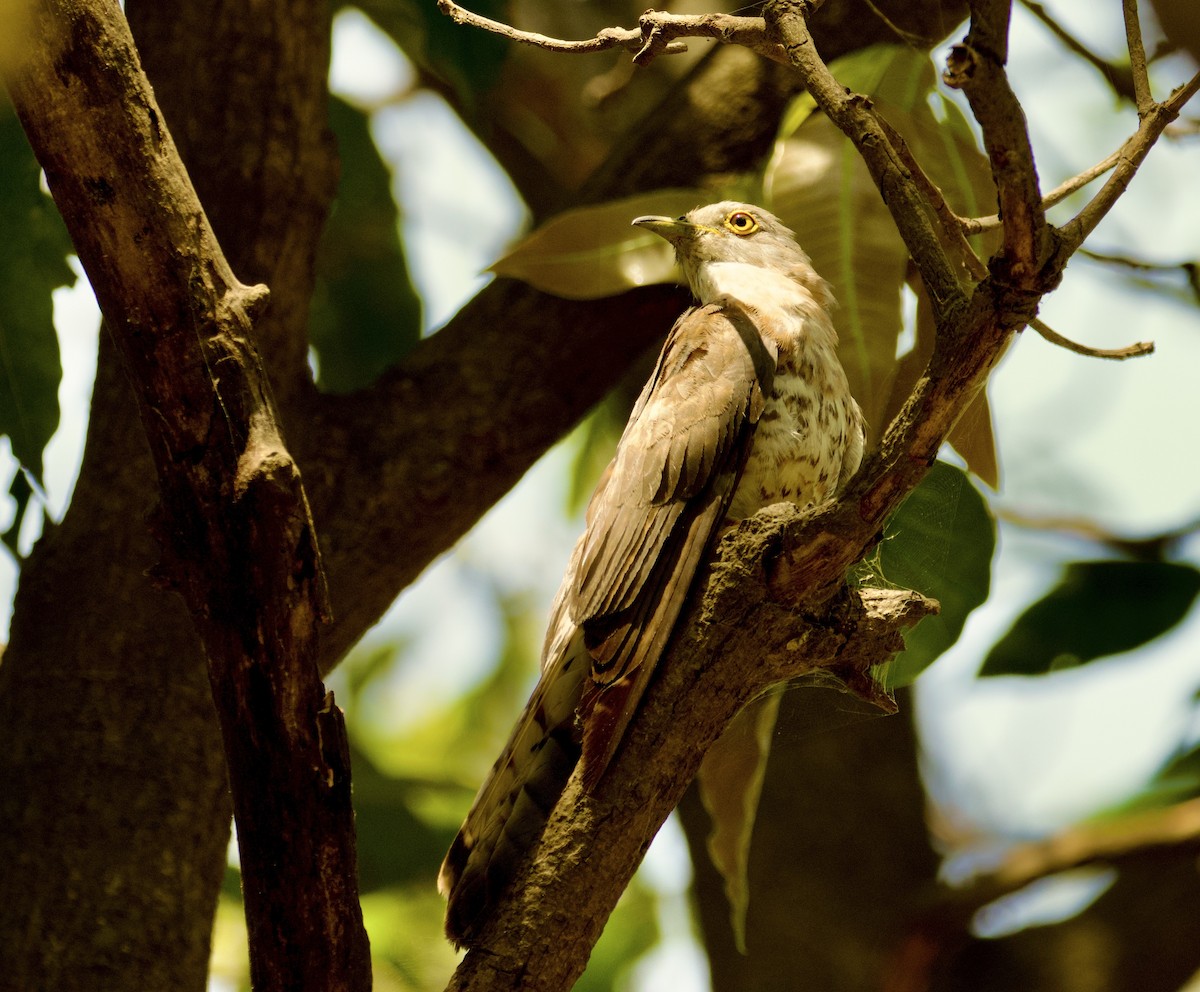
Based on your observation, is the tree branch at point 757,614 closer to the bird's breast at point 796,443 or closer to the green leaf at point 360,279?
the bird's breast at point 796,443

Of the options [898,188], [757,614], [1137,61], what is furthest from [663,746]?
[1137,61]

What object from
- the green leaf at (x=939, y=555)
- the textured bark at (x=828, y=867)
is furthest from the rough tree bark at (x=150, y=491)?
the textured bark at (x=828, y=867)

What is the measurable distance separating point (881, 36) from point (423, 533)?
2.45 meters

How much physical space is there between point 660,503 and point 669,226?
1.55 meters

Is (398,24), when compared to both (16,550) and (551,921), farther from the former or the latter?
(551,921)

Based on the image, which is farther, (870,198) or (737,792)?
(870,198)

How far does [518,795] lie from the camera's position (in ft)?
9.86

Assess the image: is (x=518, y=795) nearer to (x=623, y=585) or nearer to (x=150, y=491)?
(x=623, y=585)

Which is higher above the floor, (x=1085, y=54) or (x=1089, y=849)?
(x=1085, y=54)

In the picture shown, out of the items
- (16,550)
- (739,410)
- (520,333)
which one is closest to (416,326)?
(520,333)

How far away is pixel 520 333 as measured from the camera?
450cm

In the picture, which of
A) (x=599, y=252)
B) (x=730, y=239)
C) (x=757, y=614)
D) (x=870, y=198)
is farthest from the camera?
(x=730, y=239)

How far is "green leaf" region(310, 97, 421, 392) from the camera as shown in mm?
5195

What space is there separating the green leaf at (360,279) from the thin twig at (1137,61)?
337cm
